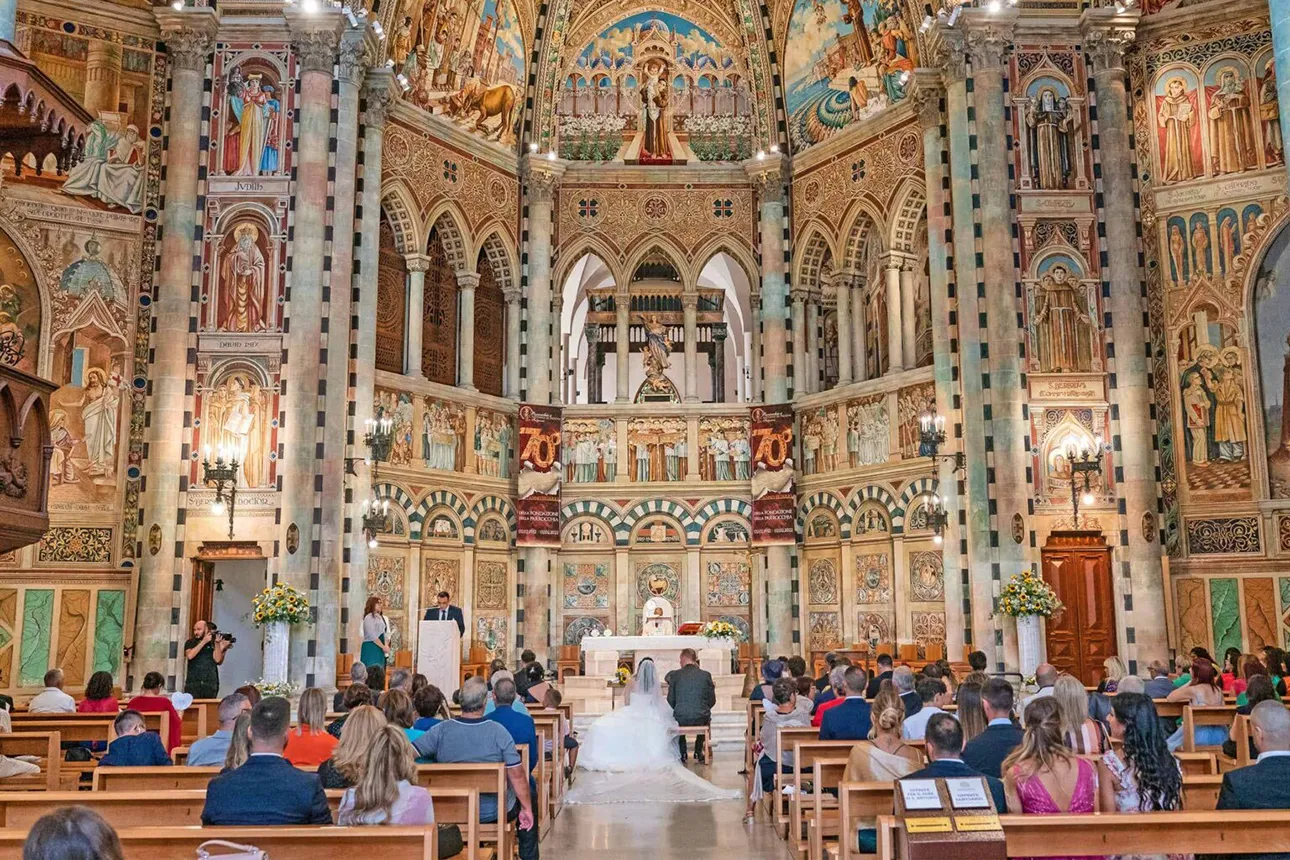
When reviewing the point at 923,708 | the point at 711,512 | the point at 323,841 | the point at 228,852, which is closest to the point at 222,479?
the point at 711,512

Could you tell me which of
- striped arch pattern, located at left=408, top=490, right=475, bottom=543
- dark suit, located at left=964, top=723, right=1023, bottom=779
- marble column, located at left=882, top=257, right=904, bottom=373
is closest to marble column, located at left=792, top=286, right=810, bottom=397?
marble column, located at left=882, top=257, right=904, bottom=373

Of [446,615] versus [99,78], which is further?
[99,78]

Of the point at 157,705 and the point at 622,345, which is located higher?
the point at 622,345

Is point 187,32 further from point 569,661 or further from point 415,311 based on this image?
point 569,661

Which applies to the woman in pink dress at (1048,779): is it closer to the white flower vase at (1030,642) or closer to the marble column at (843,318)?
the white flower vase at (1030,642)

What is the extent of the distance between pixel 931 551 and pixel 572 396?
14.1 metres

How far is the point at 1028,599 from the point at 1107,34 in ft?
32.8

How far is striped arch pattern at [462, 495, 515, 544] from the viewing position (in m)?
23.8

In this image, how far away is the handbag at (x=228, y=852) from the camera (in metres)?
4.46

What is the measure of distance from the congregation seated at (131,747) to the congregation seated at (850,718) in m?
5.26

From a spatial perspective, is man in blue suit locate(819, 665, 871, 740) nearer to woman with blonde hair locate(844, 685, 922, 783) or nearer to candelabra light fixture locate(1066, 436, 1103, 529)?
woman with blonde hair locate(844, 685, 922, 783)

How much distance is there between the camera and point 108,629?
61.5ft

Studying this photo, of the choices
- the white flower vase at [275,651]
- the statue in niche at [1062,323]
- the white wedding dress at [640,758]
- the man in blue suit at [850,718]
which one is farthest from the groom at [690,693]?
the statue in niche at [1062,323]

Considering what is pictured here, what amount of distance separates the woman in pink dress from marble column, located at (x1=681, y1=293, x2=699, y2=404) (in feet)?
65.2
